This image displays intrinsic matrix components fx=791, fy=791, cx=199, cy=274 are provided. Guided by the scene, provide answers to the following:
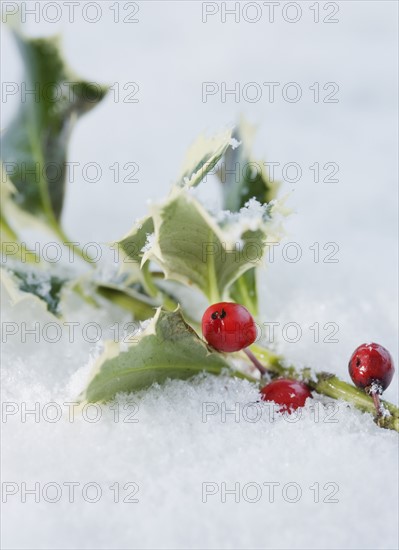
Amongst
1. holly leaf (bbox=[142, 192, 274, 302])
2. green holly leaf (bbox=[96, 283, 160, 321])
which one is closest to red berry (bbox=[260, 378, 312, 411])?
holly leaf (bbox=[142, 192, 274, 302])

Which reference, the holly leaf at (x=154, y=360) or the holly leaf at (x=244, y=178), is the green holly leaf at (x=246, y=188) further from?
the holly leaf at (x=154, y=360)

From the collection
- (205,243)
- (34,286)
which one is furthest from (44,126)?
(205,243)

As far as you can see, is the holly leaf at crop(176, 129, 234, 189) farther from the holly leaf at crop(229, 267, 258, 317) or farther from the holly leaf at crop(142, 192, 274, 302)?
the holly leaf at crop(229, 267, 258, 317)

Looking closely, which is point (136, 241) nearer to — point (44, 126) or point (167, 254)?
point (167, 254)

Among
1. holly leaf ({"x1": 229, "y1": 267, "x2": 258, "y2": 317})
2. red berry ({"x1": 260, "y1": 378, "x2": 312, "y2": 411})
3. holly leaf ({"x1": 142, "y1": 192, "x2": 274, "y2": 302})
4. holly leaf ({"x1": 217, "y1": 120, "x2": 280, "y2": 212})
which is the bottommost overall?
red berry ({"x1": 260, "y1": 378, "x2": 312, "y2": 411})

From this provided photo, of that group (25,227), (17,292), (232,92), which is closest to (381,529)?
(17,292)

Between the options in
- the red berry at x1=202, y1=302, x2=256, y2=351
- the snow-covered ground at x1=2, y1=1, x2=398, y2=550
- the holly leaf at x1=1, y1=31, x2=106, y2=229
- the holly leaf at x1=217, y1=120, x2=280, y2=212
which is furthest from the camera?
the holly leaf at x1=1, y1=31, x2=106, y2=229

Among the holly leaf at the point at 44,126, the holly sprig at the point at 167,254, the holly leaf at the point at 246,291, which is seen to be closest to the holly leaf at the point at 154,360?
the holly sprig at the point at 167,254
